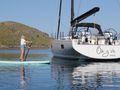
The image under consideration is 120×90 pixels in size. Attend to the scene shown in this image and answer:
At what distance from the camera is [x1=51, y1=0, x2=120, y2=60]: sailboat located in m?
43.4

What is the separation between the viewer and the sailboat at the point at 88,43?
142 feet

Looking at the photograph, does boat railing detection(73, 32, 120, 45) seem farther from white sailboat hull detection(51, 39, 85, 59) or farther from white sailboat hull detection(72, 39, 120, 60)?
white sailboat hull detection(51, 39, 85, 59)

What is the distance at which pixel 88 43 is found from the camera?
44.5m

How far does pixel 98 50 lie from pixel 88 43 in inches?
59.4

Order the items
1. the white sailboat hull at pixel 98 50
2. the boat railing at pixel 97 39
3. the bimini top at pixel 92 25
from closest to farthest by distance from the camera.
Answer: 1. the white sailboat hull at pixel 98 50
2. the boat railing at pixel 97 39
3. the bimini top at pixel 92 25

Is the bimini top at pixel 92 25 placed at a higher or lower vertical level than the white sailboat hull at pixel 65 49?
higher

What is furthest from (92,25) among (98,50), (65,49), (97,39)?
(98,50)

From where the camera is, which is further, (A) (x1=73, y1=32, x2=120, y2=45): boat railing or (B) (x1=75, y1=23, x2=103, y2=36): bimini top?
(B) (x1=75, y1=23, x2=103, y2=36): bimini top

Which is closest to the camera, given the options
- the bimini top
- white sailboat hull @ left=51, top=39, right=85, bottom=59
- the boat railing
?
white sailboat hull @ left=51, top=39, right=85, bottom=59

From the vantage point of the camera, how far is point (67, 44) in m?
44.5

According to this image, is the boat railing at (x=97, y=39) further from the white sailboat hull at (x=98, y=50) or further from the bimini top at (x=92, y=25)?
the bimini top at (x=92, y=25)

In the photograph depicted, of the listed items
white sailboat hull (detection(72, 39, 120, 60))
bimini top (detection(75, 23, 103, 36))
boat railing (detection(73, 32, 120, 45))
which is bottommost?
white sailboat hull (detection(72, 39, 120, 60))

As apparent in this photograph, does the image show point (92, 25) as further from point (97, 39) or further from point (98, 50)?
point (98, 50)

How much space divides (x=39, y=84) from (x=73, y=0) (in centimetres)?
3143
